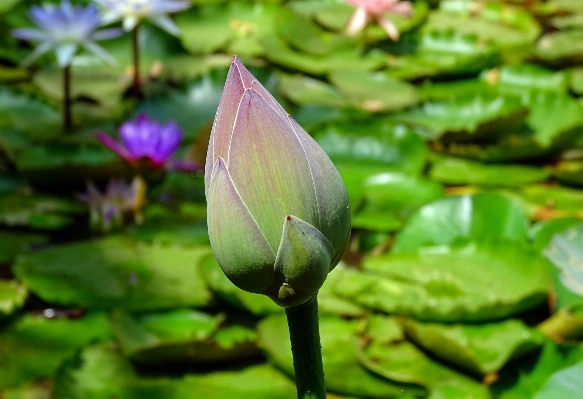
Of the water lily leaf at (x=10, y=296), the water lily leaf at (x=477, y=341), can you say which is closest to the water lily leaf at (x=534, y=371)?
the water lily leaf at (x=477, y=341)

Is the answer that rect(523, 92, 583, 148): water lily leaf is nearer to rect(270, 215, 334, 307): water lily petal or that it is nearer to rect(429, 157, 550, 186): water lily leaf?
rect(429, 157, 550, 186): water lily leaf

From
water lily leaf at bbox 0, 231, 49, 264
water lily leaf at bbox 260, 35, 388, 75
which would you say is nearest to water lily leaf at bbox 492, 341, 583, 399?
water lily leaf at bbox 0, 231, 49, 264

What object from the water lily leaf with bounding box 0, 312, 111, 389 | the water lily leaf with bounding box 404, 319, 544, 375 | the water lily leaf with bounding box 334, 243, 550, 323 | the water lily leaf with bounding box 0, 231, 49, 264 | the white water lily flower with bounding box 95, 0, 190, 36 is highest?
the white water lily flower with bounding box 95, 0, 190, 36

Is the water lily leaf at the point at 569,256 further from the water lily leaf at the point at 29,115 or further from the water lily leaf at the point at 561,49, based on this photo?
the water lily leaf at the point at 561,49

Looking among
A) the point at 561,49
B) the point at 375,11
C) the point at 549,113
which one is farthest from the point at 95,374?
the point at 561,49

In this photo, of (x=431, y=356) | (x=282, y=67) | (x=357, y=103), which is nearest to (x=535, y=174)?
(x=357, y=103)
